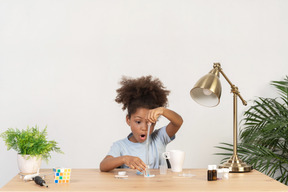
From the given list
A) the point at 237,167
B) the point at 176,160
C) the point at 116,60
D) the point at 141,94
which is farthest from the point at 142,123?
the point at 116,60

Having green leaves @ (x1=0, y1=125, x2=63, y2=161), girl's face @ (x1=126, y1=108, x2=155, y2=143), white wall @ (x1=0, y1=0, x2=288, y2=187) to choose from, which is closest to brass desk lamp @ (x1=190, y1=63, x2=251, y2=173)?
girl's face @ (x1=126, y1=108, x2=155, y2=143)

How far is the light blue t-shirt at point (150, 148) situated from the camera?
2.52 m

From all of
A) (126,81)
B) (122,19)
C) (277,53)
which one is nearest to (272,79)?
(277,53)

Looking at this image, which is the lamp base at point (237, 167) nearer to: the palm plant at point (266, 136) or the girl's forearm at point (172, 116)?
the girl's forearm at point (172, 116)

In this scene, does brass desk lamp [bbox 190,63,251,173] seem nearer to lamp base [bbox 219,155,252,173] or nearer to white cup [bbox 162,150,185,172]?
lamp base [bbox 219,155,252,173]

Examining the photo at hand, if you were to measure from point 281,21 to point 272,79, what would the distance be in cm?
55

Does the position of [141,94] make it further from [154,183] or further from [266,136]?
[266,136]

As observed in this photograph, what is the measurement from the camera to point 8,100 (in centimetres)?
376

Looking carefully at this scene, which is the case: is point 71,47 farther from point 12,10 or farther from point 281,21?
point 281,21

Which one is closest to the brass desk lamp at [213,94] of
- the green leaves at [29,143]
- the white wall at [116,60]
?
the green leaves at [29,143]

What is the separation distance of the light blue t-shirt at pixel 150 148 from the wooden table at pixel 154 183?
17.2 inches

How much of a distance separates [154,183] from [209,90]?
630 millimetres

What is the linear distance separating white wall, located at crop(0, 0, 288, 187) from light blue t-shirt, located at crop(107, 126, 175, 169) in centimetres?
117

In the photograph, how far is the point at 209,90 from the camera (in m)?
2.17
